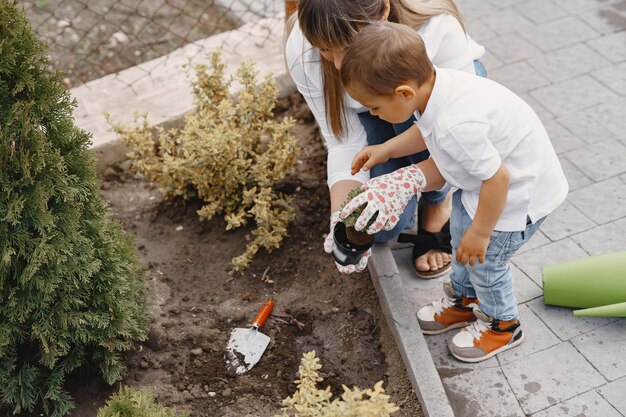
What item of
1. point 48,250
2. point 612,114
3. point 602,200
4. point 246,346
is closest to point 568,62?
point 612,114

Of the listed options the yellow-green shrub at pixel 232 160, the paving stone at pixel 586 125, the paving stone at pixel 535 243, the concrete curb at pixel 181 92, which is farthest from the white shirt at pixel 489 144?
the paving stone at pixel 586 125

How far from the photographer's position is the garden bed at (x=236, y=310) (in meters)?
2.67

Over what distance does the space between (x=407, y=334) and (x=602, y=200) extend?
1.33 metres

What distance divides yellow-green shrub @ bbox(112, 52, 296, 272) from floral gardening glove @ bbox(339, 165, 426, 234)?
77 centimetres

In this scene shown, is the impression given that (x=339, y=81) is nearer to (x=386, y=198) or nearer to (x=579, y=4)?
(x=386, y=198)

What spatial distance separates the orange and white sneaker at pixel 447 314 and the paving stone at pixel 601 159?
3.74 feet

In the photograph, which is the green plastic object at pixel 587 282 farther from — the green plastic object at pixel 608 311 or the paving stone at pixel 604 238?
the paving stone at pixel 604 238

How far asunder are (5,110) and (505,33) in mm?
3442

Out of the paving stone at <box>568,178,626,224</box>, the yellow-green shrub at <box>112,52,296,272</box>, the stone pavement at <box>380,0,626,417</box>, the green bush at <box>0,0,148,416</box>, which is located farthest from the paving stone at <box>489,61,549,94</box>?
the green bush at <box>0,0,148,416</box>

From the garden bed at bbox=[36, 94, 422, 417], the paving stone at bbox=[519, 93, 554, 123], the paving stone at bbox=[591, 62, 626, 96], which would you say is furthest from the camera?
the paving stone at bbox=[591, 62, 626, 96]

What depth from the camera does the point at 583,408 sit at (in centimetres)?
261

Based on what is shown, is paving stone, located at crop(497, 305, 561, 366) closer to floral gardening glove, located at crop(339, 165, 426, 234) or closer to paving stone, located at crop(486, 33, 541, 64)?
floral gardening glove, located at crop(339, 165, 426, 234)

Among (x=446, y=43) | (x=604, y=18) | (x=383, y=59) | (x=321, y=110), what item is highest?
(x=383, y=59)

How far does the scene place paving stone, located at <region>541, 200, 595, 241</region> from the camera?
332 centimetres
